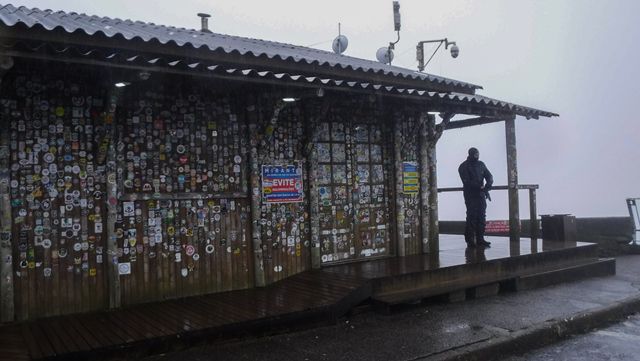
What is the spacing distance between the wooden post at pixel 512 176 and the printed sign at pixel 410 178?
99.2 inches

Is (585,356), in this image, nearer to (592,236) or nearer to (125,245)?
(125,245)

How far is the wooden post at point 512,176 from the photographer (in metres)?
10.7

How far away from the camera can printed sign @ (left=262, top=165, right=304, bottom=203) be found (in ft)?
24.8

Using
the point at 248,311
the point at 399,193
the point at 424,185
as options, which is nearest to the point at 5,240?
the point at 248,311

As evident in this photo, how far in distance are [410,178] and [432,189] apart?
0.61 meters

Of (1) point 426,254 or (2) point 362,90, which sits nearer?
(2) point 362,90

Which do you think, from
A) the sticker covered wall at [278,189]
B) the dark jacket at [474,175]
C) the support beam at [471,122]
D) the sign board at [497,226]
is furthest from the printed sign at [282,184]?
the sign board at [497,226]

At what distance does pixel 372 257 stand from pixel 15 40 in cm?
627

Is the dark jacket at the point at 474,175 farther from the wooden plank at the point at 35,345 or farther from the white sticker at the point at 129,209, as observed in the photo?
the wooden plank at the point at 35,345

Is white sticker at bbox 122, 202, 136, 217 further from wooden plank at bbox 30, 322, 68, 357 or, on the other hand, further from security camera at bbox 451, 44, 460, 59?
security camera at bbox 451, 44, 460, 59

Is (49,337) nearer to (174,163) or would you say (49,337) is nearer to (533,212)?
(174,163)

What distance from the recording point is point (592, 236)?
1383 cm

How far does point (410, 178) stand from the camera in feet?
30.8

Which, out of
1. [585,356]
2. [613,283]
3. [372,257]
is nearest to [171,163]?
[372,257]
